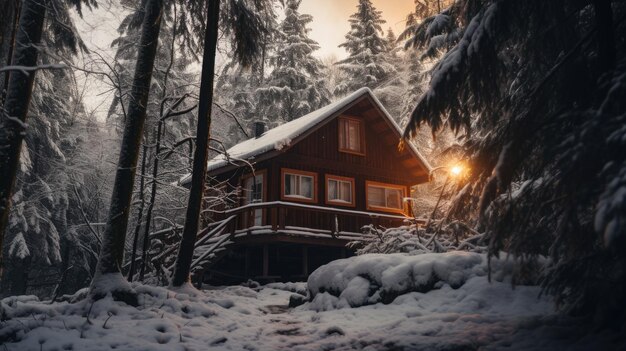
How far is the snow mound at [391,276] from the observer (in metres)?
7.37

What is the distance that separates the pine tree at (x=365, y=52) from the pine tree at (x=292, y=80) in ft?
8.73

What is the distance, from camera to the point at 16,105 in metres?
6.38

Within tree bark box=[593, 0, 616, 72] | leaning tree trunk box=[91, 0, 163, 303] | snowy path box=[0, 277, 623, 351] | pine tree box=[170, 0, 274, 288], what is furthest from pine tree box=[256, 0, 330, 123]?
tree bark box=[593, 0, 616, 72]

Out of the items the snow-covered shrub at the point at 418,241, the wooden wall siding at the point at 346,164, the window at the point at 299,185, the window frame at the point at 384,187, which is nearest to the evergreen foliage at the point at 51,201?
the wooden wall siding at the point at 346,164

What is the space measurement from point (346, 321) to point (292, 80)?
27.9m

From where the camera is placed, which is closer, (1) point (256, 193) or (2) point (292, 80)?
(1) point (256, 193)

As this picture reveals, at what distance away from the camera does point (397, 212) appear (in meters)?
21.2

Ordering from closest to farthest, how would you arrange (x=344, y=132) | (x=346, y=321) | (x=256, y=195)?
(x=346, y=321) → (x=256, y=195) → (x=344, y=132)

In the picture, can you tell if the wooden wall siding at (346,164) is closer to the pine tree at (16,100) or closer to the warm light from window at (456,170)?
the pine tree at (16,100)

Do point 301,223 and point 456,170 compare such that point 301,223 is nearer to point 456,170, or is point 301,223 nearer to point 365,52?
point 456,170

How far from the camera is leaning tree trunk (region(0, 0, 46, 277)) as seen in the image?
20.4 ft

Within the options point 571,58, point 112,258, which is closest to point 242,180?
point 112,258

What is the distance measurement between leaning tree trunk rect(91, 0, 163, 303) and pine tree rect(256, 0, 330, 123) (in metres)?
23.3

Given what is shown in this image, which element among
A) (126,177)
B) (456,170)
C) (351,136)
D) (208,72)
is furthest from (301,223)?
(456,170)
